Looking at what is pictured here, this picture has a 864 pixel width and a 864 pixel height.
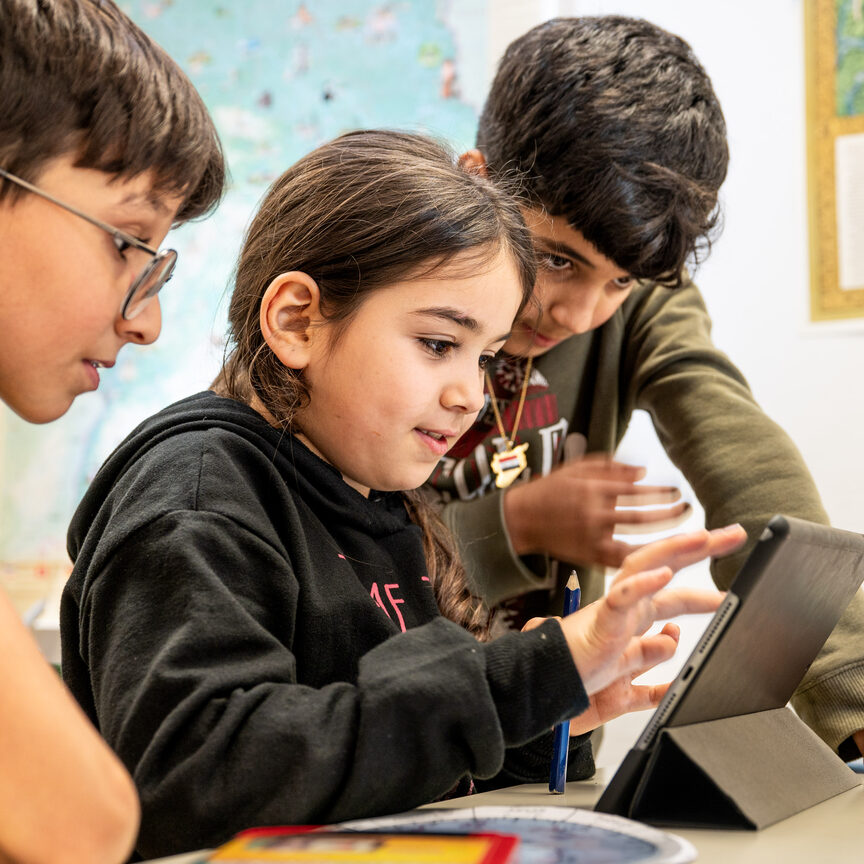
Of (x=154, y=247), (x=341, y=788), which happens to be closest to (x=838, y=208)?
(x=154, y=247)

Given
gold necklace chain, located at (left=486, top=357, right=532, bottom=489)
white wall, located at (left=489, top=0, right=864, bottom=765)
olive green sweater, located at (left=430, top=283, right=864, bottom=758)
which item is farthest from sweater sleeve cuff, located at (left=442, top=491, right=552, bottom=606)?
white wall, located at (left=489, top=0, right=864, bottom=765)

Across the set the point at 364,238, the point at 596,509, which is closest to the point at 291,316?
the point at 364,238

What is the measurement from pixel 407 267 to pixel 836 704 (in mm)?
608

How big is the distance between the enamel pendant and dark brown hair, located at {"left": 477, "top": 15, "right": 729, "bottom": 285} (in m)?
0.29

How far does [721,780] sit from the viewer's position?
2.23 feet

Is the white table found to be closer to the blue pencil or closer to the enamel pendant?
the blue pencil

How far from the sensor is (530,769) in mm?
964

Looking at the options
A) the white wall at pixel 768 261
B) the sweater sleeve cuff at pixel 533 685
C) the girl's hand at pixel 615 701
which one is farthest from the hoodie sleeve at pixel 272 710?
the white wall at pixel 768 261

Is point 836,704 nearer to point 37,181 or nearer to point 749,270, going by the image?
point 37,181

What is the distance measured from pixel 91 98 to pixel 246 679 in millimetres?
448

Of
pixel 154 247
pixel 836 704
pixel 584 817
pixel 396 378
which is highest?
pixel 154 247

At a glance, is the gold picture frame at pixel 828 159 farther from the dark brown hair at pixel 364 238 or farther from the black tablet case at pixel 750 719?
the black tablet case at pixel 750 719

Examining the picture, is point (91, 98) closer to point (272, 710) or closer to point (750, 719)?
point (272, 710)

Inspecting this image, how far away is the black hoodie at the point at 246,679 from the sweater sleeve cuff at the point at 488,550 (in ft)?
1.40
